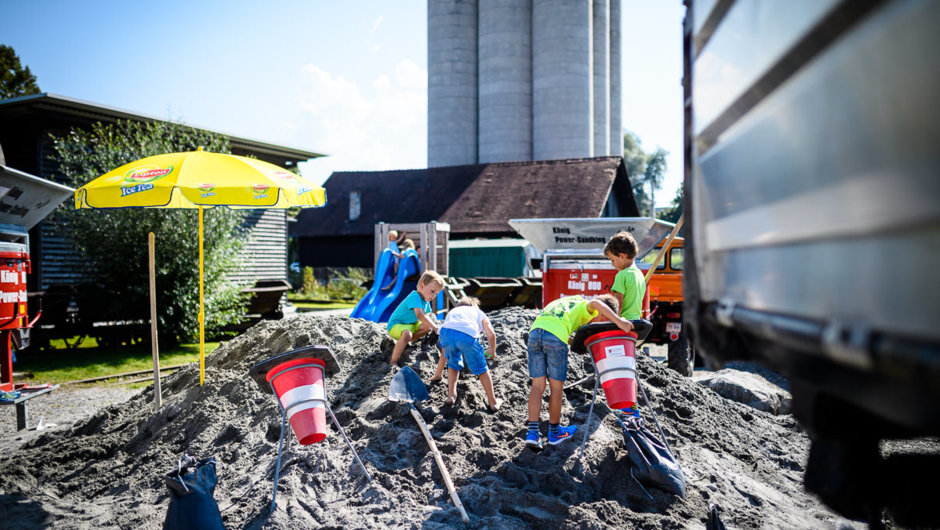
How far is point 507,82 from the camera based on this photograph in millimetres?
38344

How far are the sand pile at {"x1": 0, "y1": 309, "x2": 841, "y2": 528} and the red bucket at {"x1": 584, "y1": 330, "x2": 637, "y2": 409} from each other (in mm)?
476

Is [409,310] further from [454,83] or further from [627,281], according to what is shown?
[454,83]

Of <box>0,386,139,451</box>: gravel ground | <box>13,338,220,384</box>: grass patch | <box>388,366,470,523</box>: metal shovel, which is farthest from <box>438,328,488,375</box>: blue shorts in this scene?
<box>13,338,220,384</box>: grass patch

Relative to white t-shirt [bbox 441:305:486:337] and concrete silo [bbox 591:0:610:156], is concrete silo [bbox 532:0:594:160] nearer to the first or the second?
concrete silo [bbox 591:0:610:156]

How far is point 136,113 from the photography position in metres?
16.2

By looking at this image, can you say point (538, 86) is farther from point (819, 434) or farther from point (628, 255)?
point (819, 434)

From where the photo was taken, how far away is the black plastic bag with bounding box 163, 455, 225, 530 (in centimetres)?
398

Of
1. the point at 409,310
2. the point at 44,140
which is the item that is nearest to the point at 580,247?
the point at 409,310

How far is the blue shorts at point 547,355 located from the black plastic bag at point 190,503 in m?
2.55

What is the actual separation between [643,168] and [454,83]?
107 feet

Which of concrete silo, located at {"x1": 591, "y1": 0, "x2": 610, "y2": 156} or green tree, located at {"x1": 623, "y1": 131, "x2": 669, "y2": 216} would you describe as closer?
concrete silo, located at {"x1": 591, "y1": 0, "x2": 610, "y2": 156}

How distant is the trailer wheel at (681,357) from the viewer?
9.86 meters

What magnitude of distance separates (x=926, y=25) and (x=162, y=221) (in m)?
13.9

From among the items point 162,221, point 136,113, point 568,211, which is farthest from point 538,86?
point 162,221
